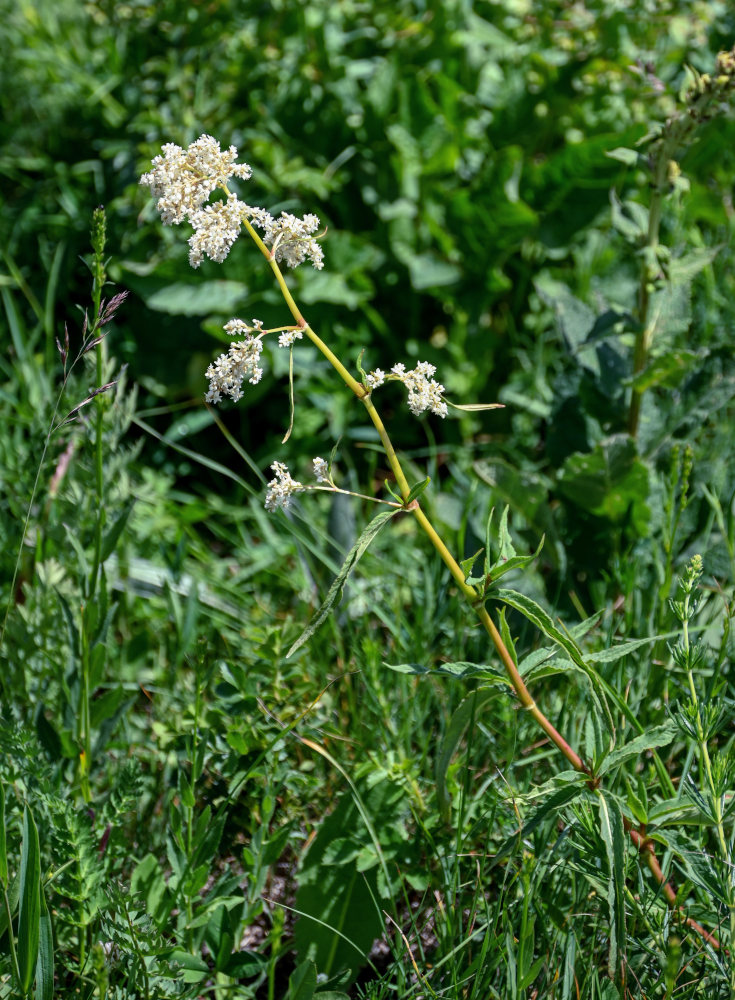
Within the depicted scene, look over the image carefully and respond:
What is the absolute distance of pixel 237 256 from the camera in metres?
2.69

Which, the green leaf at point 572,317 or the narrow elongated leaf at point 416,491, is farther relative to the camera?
the green leaf at point 572,317

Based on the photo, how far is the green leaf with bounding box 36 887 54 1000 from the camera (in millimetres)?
1306

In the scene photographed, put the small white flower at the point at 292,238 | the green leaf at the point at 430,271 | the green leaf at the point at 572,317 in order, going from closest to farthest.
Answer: the small white flower at the point at 292,238 → the green leaf at the point at 572,317 → the green leaf at the point at 430,271

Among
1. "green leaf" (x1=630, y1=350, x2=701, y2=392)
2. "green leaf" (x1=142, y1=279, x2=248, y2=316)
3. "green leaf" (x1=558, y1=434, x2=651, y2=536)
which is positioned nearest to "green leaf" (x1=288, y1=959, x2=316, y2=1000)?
"green leaf" (x1=558, y1=434, x2=651, y2=536)

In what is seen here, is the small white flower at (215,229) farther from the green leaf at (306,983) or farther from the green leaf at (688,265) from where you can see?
the green leaf at (688,265)

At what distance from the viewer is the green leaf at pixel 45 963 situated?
1.31 meters

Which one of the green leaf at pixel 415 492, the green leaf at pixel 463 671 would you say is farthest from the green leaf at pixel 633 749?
the green leaf at pixel 415 492

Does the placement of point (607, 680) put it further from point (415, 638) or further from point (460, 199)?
point (460, 199)

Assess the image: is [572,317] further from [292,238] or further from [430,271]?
[292,238]

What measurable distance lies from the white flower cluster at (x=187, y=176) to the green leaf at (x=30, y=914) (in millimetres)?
790

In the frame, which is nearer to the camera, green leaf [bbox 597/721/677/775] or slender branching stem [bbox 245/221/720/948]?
slender branching stem [bbox 245/221/720/948]

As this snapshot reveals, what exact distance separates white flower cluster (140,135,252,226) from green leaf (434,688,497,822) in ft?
2.49

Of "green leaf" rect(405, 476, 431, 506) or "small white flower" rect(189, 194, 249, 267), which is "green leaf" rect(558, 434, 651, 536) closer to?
"green leaf" rect(405, 476, 431, 506)

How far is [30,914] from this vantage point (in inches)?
50.3
